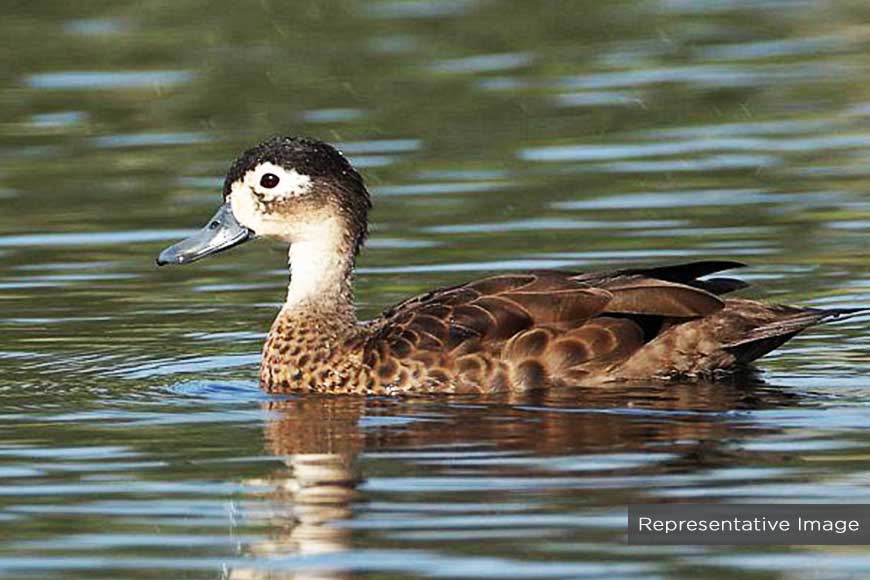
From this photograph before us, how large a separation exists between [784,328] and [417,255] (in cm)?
415

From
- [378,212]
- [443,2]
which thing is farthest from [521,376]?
[443,2]

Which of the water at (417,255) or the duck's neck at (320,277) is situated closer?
the water at (417,255)

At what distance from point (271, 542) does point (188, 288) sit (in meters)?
6.08

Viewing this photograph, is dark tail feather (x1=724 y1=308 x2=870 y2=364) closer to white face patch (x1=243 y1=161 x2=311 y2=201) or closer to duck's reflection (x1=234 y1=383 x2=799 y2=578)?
duck's reflection (x1=234 y1=383 x2=799 y2=578)

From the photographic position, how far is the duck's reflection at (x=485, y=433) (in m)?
10.1

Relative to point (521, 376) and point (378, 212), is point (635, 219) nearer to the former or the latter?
point (378, 212)

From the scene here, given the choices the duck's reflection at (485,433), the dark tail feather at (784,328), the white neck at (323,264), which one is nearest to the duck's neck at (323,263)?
the white neck at (323,264)

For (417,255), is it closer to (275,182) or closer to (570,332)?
(275,182)

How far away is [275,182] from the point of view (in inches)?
516

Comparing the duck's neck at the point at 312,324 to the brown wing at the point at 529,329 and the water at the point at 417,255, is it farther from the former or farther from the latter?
the brown wing at the point at 529,329

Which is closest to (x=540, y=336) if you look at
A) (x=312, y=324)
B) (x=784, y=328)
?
(x=784, y=328)

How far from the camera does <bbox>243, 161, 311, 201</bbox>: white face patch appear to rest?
13094 mm

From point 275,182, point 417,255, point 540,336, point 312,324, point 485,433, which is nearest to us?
point 485,433

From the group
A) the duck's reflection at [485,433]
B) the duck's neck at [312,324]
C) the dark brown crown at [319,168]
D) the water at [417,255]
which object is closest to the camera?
the water at [417,255]
